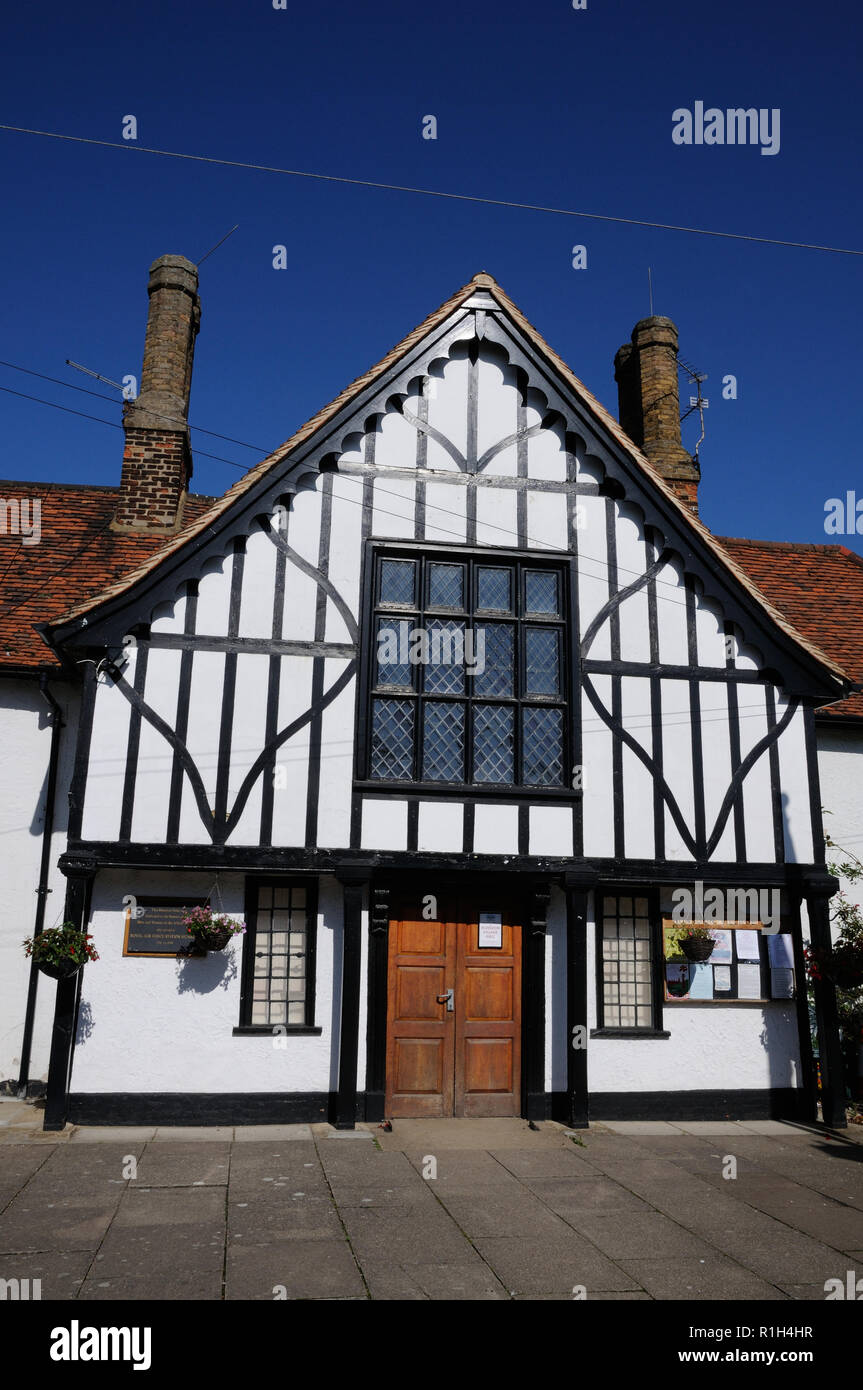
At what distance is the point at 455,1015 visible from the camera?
10039 mm

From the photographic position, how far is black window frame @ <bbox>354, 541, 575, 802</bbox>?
10031mm

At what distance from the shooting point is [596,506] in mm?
11031

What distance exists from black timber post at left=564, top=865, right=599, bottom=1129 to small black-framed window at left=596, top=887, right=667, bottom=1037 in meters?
0.38

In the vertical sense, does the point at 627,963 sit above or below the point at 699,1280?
above

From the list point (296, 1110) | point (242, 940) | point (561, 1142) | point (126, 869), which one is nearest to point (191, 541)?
point (126, 869)

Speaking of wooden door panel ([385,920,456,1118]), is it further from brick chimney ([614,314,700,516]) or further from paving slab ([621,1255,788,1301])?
brick chimney ([614,314,700,516])

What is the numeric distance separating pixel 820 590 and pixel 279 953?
10758 millimetres

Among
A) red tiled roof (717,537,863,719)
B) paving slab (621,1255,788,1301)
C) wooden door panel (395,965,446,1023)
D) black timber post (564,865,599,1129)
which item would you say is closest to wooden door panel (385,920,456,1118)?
wooden door panel (395,965,446,1023)

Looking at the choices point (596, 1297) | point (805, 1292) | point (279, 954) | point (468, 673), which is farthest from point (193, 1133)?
point (805, 1292)

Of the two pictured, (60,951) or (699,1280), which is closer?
(699,1280)

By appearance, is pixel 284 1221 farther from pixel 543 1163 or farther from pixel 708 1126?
pixel 708 1126
